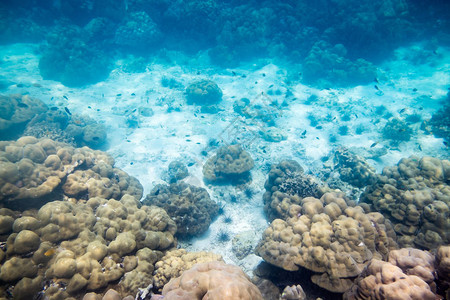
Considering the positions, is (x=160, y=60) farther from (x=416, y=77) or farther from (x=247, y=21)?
(x=416, y=77)

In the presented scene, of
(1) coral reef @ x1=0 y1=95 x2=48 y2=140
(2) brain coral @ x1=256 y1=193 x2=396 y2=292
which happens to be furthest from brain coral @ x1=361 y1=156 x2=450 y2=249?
(1) coral reef @ x1=0 y1=95 x2=48 y2=140

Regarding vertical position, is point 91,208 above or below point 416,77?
above

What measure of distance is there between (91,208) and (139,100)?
15290 millimetres

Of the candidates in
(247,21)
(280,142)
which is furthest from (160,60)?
(280,142)

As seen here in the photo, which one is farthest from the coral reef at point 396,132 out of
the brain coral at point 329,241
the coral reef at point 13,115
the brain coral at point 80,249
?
the coral reef at point 13,115

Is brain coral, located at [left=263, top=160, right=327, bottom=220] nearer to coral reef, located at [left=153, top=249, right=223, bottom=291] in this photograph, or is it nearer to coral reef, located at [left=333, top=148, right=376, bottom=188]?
coral reef, located at [left=333, top=148, right=376, bottom=188]

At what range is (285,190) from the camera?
845cm

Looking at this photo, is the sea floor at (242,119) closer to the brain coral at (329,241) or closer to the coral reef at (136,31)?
the brain coral at (329,241)

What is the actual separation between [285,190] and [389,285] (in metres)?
5.29

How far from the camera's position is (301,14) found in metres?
25.2

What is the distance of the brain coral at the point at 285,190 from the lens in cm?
741

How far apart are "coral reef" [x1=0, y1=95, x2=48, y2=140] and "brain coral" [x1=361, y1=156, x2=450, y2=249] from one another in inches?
737

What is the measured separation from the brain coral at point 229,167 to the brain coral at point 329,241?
511 cm

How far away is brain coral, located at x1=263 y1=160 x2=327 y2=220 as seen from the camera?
7406mm
